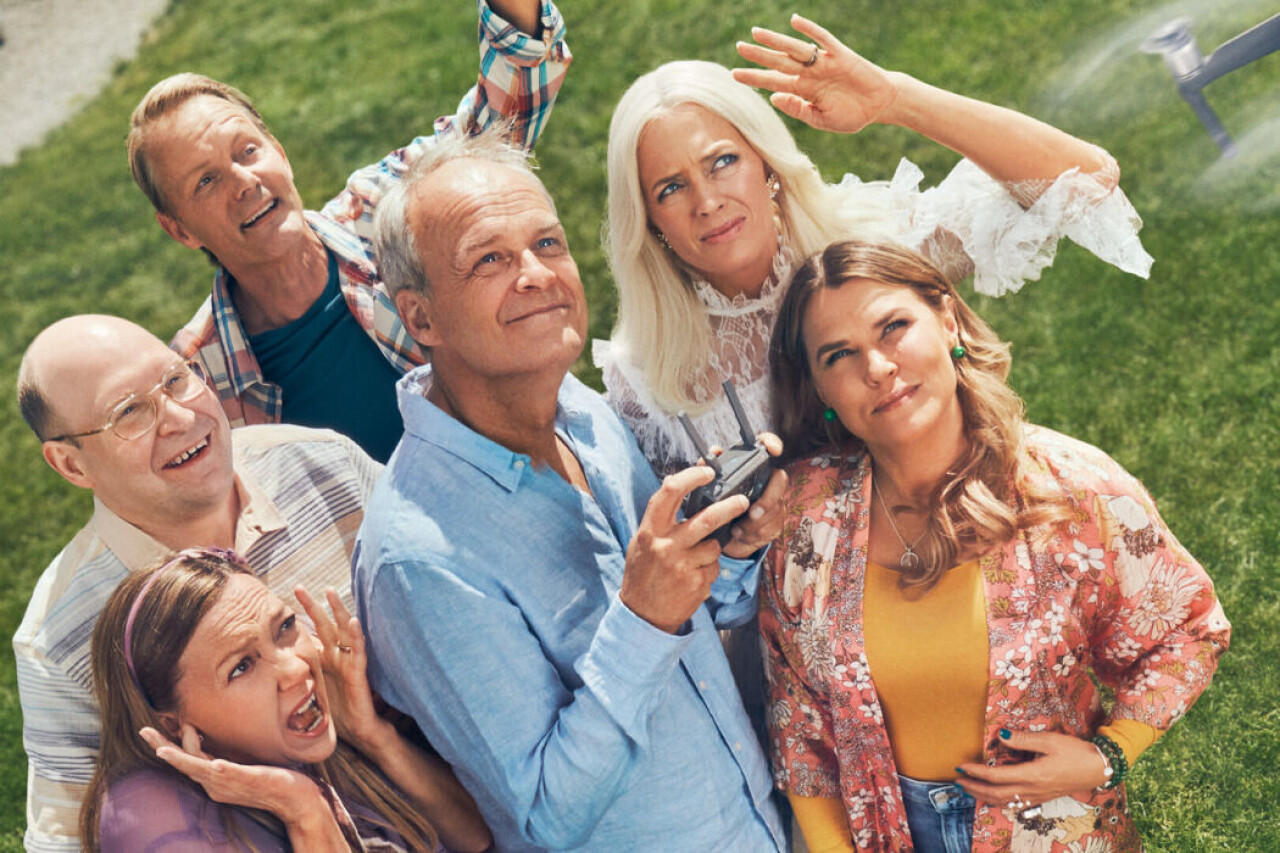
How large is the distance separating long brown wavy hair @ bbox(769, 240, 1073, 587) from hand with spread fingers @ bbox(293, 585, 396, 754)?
3.76 ft

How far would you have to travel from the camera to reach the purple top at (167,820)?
2.09m

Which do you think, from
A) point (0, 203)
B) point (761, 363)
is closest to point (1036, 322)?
point (761, 363)

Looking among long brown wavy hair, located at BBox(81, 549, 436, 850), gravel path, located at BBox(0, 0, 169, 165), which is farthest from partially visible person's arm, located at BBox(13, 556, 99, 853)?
gravel path, located at BBox(0, 0, 169, 165)

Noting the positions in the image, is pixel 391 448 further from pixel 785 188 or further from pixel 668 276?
pixel 785 188

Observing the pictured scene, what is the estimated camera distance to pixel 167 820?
2104mm

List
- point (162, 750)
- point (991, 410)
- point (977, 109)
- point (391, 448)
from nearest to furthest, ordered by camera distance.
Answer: point (162, 750), point (991, 410), point (977, 109), point (391, 448)

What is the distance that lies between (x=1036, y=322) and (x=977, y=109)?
230 cm

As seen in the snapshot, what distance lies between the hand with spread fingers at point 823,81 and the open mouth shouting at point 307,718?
1.80 metres

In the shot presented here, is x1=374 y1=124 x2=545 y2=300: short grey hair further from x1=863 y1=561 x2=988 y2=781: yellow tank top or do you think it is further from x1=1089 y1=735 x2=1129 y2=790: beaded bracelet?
x1=1089 y1=735 x2=1129 y2=790: beaded bracelet

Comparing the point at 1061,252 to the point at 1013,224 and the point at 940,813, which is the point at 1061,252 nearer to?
the point at 1013,224

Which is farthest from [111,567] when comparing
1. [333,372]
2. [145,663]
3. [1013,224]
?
[1013,224]

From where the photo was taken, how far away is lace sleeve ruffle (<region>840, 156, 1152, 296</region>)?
2.88 metres

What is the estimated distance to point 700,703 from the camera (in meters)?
2.42

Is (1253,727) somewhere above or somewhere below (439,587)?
below
